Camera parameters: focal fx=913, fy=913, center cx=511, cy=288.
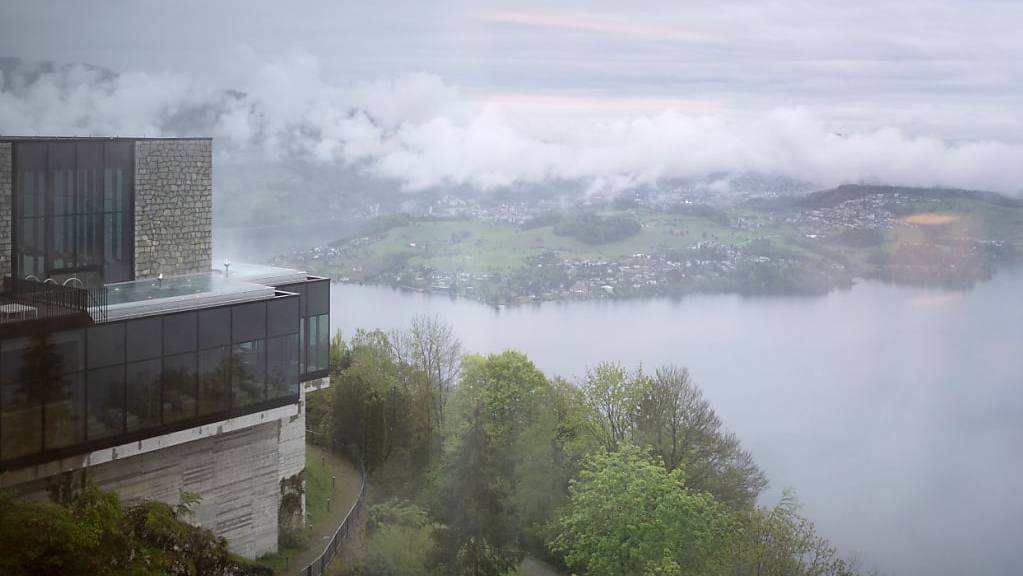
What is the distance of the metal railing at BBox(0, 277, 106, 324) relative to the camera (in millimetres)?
7078

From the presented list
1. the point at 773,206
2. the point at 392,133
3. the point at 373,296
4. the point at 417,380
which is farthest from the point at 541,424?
the point at 392,133

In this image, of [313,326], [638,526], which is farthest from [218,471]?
[638,526]

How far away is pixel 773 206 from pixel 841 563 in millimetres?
13295

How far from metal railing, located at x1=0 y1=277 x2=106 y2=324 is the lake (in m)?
10.6

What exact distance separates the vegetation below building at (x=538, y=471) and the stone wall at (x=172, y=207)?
3631 millimetres

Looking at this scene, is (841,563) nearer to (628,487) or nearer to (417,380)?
(628,487)

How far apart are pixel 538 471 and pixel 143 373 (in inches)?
224

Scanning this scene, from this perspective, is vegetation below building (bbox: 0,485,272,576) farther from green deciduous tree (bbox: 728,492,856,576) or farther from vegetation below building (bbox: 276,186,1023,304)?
A: vegetation below building (bbox: 276,186,1023,304)

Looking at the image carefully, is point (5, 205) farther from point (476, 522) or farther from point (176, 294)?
point (476, 522)

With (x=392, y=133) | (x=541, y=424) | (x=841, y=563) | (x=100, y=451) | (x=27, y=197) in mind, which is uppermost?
(x=392, y=133)

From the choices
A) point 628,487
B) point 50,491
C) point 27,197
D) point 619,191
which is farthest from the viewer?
point 619,191

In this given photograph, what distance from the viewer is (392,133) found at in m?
25.5

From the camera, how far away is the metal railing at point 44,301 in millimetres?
7078

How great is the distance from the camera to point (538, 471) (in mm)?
11898
